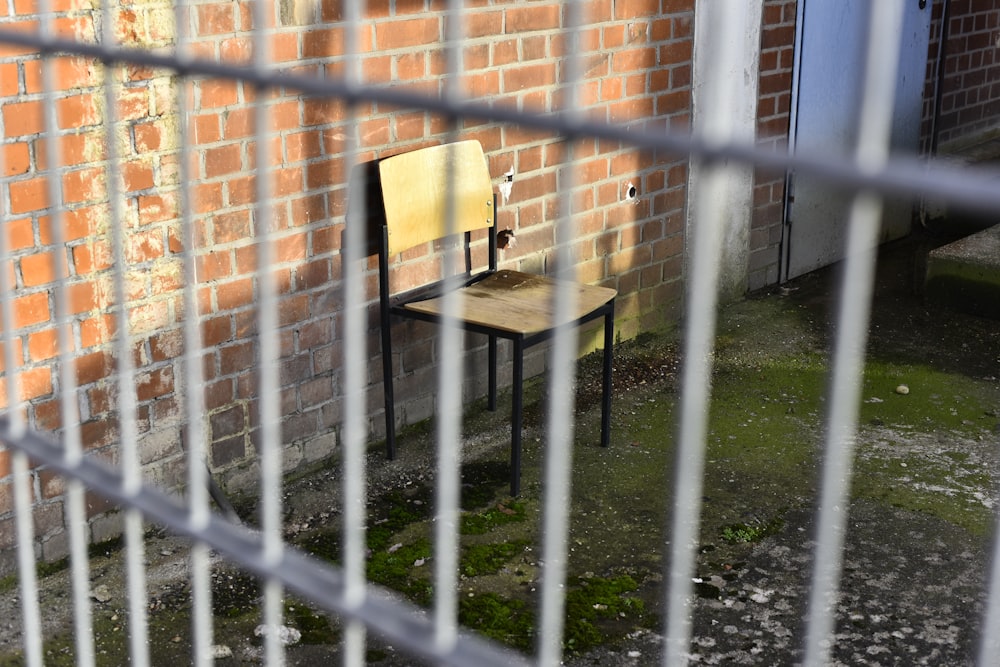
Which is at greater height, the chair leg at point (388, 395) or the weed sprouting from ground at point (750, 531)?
the chair leg at point (388, 395)

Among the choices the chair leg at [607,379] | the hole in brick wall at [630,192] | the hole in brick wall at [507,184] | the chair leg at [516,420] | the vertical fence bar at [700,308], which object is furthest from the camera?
the hole in brick wall at [630,192]

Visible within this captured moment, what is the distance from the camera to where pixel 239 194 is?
9.83 ft

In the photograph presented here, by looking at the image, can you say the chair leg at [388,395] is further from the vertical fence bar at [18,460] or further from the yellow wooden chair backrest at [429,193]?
the vertical fence bar at [18,460]

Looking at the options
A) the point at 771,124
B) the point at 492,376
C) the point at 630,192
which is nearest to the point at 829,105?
the point at 771,124

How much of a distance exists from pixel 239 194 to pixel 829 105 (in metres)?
2.76

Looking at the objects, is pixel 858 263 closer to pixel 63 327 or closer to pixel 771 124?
pixel 63 327

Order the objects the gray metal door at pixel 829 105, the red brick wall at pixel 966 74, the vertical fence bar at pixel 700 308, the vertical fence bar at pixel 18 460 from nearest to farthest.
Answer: the vertical fence bar at pixel 700 308 < the vertical fence bar at pixel 18 460 < the gray metal door at pixel 829 105 < the red brick wall at pixel 966 74

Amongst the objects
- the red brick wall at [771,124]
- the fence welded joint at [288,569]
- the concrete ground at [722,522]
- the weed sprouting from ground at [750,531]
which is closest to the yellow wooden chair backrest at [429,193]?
the concrete ground at [722,522]

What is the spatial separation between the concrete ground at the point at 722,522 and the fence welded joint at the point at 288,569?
134 cm

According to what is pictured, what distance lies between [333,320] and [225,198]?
512mm

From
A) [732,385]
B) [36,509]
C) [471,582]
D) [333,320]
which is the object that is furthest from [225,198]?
[732,385]

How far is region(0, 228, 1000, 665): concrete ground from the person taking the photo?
8.61 feet

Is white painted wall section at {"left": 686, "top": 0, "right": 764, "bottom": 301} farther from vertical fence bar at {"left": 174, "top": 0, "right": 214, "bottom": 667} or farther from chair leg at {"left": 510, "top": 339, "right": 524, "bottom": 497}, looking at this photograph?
vertical fence bar at {"left": 174, "top": 0, "right": 214, "bottom": 667}

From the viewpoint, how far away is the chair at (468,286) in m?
3.10
